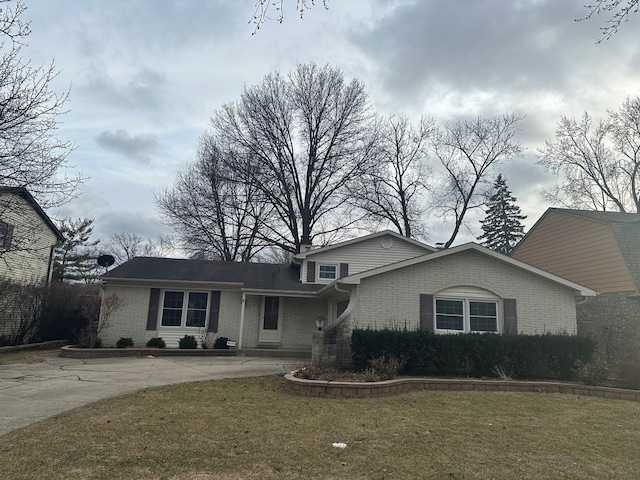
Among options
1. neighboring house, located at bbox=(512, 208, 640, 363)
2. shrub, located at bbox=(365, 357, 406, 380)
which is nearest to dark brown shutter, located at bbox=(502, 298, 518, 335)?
neighboring house, located at bbox=(512, 208, 640, 363)

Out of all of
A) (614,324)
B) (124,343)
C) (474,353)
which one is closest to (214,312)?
(124,343)

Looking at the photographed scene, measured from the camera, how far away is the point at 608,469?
4.85 m

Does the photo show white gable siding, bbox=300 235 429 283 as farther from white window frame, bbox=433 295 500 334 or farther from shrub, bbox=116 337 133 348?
shrub, bbox=116 337 133 348

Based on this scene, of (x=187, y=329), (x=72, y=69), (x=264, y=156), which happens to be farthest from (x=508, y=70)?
(x=264, y=156)

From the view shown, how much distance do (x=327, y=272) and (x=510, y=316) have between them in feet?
28.2

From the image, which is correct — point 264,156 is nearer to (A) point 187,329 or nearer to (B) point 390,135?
(B) point 390,135

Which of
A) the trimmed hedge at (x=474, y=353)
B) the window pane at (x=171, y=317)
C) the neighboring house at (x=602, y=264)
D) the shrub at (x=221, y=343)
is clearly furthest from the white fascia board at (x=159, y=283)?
the neighboring house at (x=602, y=264)

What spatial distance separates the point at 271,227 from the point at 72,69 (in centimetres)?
2049

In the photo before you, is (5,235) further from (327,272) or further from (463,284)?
(463,284)

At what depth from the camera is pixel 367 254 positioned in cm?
1956

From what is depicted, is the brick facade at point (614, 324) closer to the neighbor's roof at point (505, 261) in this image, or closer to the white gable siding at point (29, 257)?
Answer: the neighbor's roof at point (505, 261)

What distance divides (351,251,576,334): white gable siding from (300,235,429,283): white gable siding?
682cm

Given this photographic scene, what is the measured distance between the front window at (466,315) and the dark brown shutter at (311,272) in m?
7.46

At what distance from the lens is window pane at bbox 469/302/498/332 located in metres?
12.4
